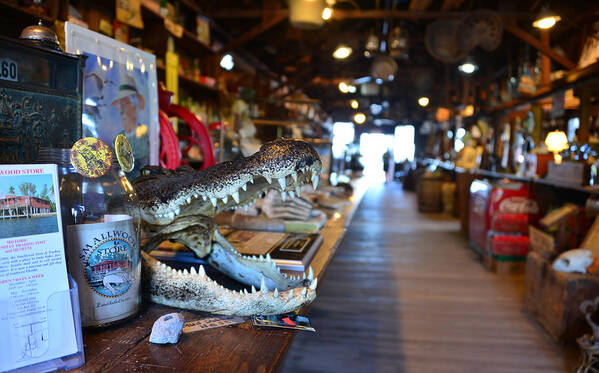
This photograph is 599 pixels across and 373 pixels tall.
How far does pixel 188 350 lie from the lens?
0.67m

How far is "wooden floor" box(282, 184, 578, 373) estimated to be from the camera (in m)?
2.13

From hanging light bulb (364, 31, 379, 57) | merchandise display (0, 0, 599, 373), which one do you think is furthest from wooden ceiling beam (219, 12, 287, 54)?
hanging light bulb (364, 31, 379, 57)

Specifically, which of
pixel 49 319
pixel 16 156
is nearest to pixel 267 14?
pixel 16 156

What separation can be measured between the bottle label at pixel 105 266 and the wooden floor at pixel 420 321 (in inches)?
60.5

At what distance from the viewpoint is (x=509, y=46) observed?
5.93 m

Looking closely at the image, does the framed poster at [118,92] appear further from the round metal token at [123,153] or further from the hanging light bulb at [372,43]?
the hanging light bulb at [372,43]

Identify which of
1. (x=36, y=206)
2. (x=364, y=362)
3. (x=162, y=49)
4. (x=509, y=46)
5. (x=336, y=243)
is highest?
(x=509, y=46)

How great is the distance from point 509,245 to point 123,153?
154 inches

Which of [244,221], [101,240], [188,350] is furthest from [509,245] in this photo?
[101,240]

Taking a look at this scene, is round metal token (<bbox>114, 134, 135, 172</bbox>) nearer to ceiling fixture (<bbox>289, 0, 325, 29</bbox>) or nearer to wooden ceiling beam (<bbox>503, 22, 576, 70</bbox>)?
ceiling fixture (<bbox>289, 0, 325, 29</bbox>)

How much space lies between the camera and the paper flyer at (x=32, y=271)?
0.55m

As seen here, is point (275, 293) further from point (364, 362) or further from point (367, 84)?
point (367, 84)

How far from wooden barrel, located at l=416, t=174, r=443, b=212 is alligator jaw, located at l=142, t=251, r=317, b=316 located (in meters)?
7.13

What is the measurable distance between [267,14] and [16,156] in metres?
4.52
